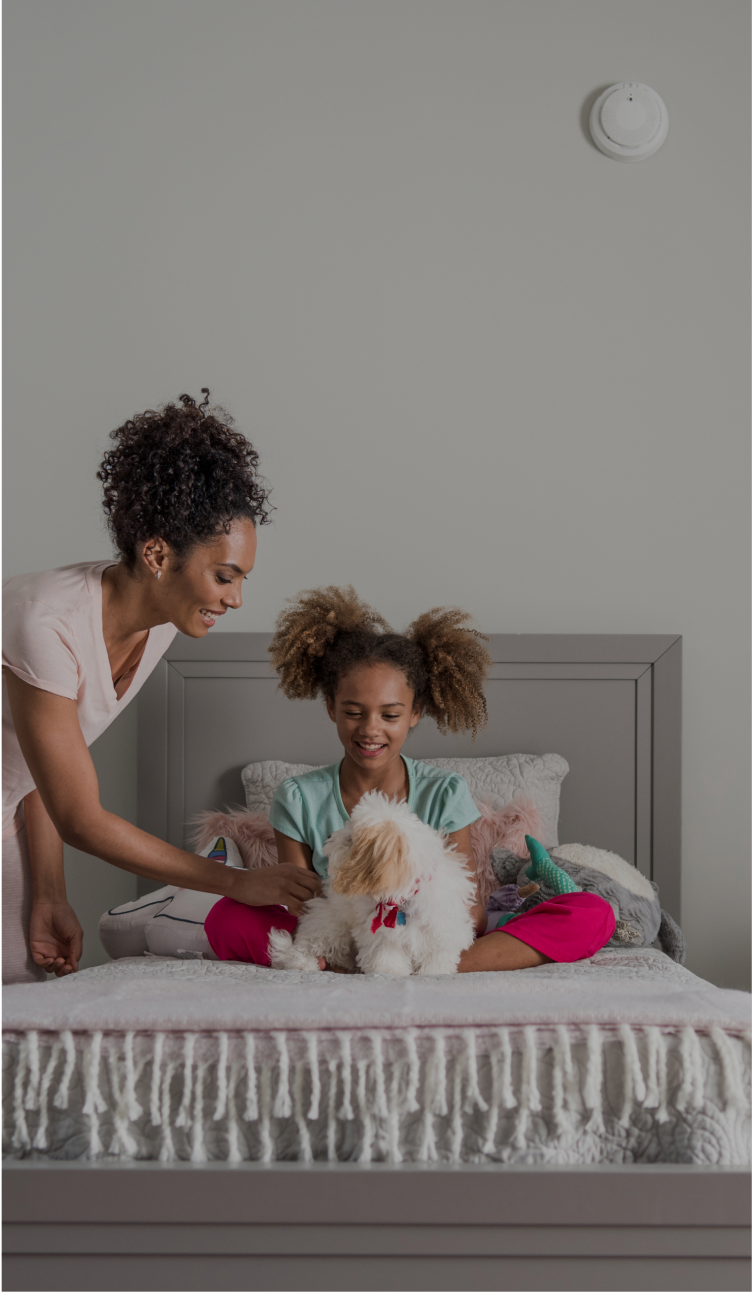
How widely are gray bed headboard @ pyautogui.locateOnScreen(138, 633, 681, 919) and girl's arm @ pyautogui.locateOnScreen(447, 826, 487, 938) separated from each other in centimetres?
37

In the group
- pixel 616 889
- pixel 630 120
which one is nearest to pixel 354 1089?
pixel 616 889

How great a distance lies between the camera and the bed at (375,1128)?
74cm

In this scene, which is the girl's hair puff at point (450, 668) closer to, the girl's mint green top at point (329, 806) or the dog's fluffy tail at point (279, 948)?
the girl's mint green top at point (329, 806)

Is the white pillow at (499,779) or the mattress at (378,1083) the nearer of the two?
the mattress at (378,1083)

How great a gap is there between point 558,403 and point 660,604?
1.68ft

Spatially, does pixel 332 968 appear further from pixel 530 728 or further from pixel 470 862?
pixel 530 728

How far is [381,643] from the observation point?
4.91 ft

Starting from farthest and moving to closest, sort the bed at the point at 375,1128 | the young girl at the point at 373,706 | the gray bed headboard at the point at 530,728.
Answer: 1. the gray bed headboard at the point at 530,728
2. the young girl at the point at 373,706
3. the bed at the point at 375,1128

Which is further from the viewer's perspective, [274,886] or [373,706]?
[373,706]

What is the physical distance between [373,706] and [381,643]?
0.12m

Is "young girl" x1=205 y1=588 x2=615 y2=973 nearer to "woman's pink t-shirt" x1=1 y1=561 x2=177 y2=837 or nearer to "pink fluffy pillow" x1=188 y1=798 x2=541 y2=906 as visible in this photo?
"pink fluffy pillow" x1=188 y1=798 x2=541 y2=906

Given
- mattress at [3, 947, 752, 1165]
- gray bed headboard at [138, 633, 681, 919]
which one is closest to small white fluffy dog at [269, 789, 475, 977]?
mattress at [3, 947, 752, 1165]

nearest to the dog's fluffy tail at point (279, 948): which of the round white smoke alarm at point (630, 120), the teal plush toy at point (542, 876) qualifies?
the teal plush toy at point (542, 876)

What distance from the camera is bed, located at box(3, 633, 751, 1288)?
735 millimetres
